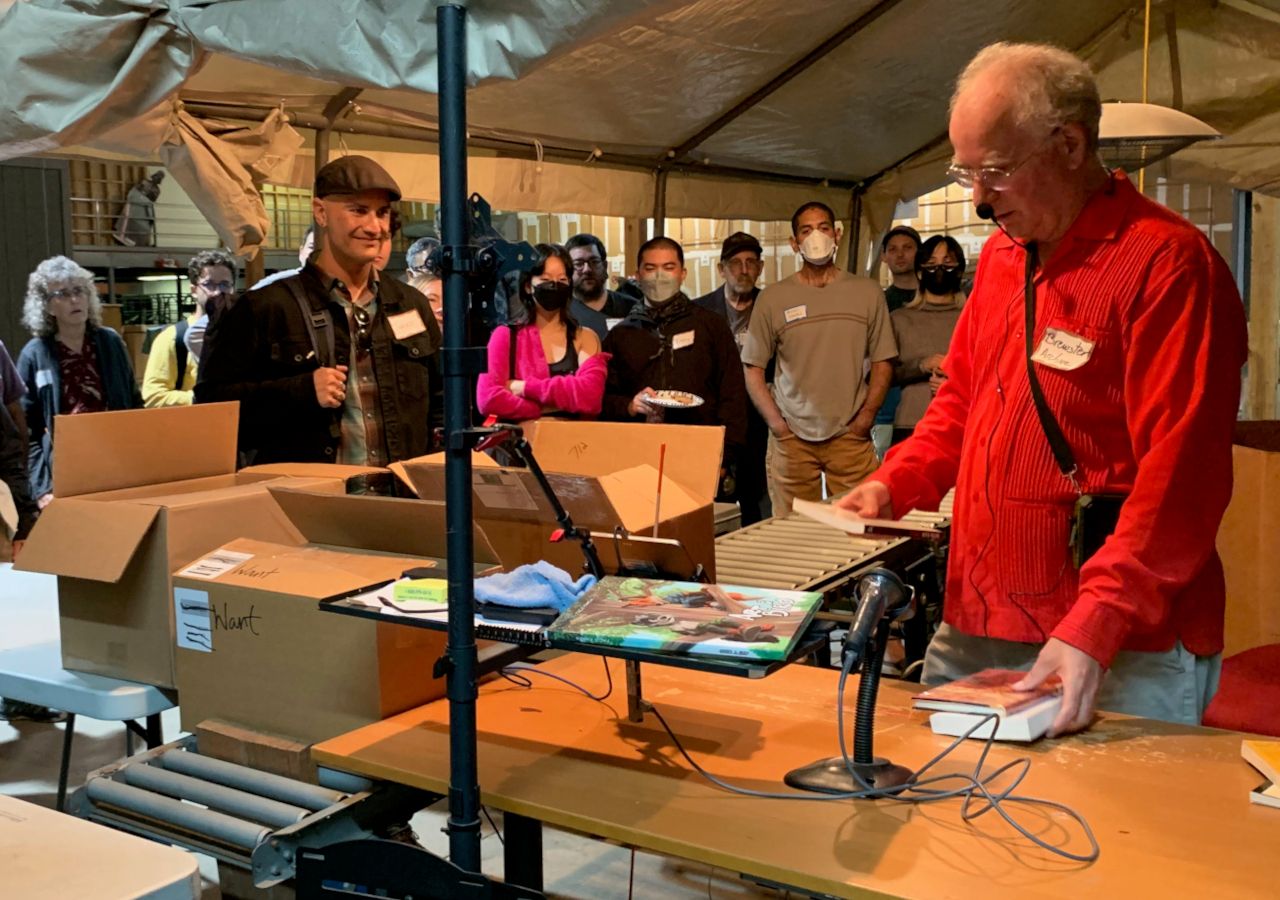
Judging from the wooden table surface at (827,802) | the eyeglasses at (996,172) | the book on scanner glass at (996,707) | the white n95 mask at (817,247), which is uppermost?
the white n95 mask at (817,247)

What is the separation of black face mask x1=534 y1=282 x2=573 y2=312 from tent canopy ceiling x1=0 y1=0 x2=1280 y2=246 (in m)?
0.54

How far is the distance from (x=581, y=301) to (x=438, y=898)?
3.89 m

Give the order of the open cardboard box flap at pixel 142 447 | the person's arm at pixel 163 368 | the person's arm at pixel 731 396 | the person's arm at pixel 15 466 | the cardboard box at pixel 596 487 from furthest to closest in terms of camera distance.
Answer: the person's arm at pixel 163 368 < the person's arm at pixel 731 396 < the person's arm at pixel 15 466 < the open cardboard box flap at pixel 142 447 < the cardboard box at pixel 596 487

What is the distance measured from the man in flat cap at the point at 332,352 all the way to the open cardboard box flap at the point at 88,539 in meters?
0.76

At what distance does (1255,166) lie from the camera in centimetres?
504

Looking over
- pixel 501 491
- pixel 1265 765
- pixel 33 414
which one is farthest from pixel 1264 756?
Result: pixel 33 414

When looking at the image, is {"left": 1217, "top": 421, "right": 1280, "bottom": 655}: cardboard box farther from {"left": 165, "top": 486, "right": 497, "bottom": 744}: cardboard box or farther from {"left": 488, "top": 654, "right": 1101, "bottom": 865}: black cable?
{"left": 165, "top": 486, "right": 497, "bottom": 744}: cardboard box

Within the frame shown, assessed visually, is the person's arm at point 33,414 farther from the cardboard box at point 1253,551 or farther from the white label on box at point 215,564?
the cardboard box at point 1253,551

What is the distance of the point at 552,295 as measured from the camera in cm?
400

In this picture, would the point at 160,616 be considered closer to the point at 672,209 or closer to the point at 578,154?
the point at 578,154

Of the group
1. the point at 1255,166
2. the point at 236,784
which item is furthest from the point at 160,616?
the point at 1255,166

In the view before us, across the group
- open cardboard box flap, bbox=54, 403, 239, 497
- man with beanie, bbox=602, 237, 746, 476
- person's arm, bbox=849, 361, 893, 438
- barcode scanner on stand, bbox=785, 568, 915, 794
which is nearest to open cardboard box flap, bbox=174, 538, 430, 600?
open cardboard box flap, bbox=54, 403, 239, 497

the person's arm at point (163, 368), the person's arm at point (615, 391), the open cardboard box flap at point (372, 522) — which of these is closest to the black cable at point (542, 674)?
the open cardboard box flap at point (372, 522)

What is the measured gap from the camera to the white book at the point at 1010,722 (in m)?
1.38
